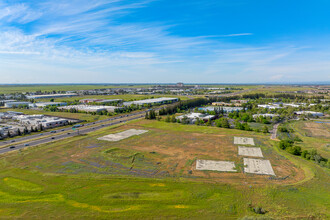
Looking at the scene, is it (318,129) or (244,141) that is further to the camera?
(318,129)

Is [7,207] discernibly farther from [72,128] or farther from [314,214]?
[72,128]

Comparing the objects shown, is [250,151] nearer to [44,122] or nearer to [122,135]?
[122,135]

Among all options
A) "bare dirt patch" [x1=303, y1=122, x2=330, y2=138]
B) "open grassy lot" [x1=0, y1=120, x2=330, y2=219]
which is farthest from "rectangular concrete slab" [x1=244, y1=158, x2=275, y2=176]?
"bare dirt patch" [x1=303, y1=122, x2=330, y2=138]

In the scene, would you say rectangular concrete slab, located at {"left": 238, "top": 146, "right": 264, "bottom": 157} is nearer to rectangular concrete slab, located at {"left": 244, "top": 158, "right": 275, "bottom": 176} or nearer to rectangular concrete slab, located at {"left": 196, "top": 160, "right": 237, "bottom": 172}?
rectangular concrete slab, located at {"left": 244, "top": 158, "right": 275, "bottom": 176}

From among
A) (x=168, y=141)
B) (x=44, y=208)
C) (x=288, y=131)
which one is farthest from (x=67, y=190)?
(x=288, y=131)

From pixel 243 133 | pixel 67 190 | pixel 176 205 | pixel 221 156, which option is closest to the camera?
pixel 176 205

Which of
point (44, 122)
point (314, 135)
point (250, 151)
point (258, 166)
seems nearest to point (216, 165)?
point (258, 166)
